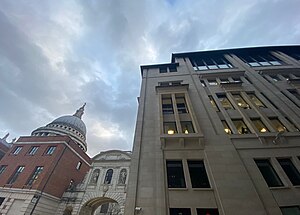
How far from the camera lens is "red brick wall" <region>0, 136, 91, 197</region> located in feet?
97.2

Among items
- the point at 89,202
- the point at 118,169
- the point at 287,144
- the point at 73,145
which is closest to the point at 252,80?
the point at 287,144

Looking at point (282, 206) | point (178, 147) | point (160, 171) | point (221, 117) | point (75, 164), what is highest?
point (75, 164)

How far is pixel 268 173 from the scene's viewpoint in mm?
13547

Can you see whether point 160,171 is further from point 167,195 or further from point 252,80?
point 252,80

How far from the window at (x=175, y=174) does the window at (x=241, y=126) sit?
304 inches

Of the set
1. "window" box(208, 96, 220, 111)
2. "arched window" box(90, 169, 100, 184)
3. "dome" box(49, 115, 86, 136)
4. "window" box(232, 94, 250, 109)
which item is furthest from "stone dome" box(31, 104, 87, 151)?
"window" box(232, 94, 250, 109)

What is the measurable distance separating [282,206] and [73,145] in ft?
122

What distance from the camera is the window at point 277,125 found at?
A: 55.2 feet

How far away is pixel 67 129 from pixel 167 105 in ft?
147

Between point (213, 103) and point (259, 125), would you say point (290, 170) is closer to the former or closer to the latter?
point (259, 125)

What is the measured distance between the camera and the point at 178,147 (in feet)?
50.4

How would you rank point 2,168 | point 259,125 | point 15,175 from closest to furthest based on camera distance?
point 259,125 → point 15,175 → point 2,168

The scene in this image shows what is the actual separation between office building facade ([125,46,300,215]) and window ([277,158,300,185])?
7 centimetres

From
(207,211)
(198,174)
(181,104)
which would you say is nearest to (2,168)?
(181,104)
